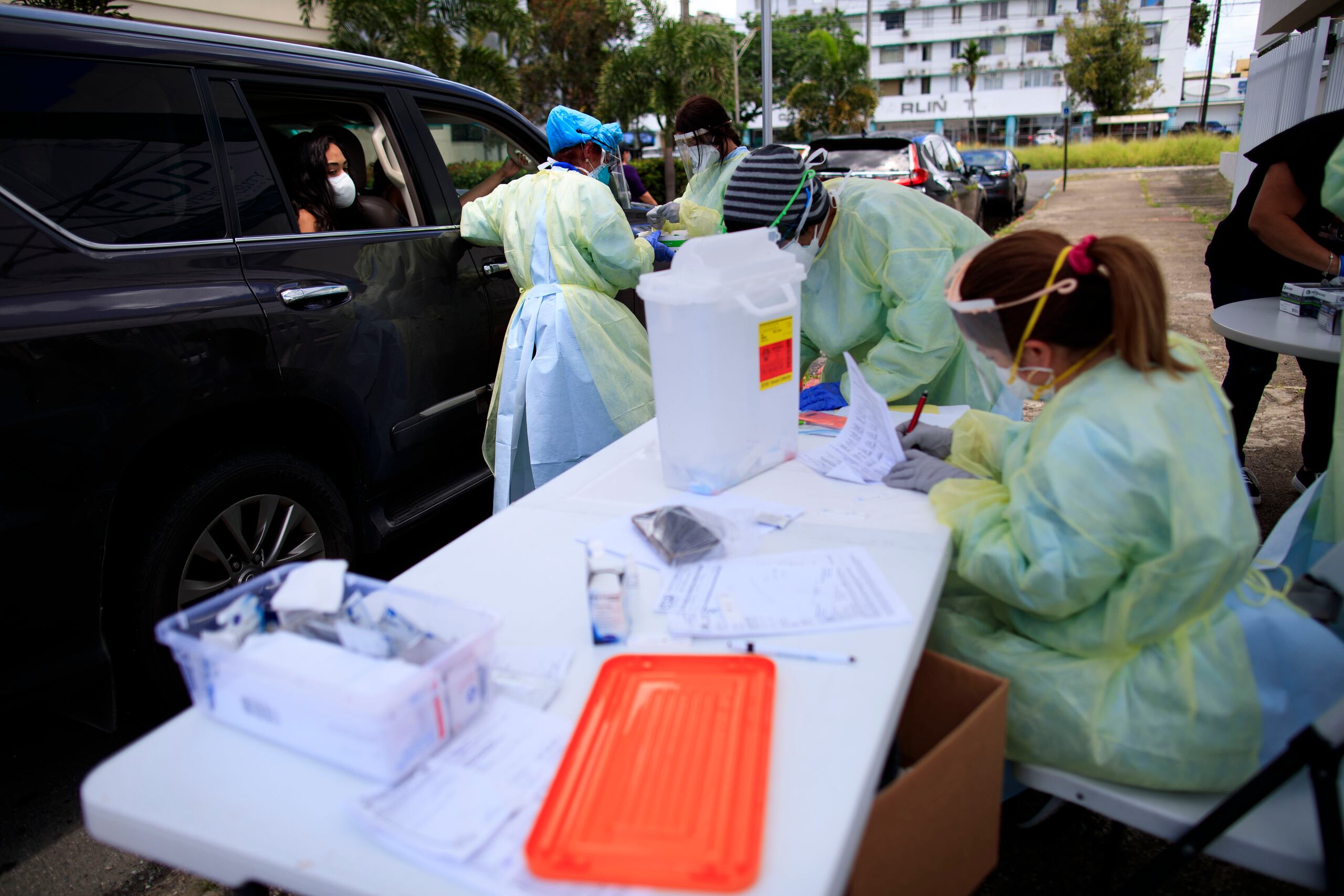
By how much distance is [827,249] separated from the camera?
2.51 metres

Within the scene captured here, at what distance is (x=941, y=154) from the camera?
12.9 m

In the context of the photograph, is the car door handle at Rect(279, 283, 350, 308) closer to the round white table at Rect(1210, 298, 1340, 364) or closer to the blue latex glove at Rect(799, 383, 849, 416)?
the blue latex glove at Rect(799, 383, 849, 416)

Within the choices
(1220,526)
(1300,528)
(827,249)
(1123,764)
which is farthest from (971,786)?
(827,249)

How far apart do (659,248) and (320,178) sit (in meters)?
1.29

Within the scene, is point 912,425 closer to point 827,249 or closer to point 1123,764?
point 827,249

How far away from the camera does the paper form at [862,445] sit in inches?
73.4

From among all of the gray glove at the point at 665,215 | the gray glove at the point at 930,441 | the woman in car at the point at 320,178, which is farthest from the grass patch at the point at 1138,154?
the gray glove at the point at 930,441

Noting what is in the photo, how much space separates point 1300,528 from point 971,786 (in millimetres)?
1267

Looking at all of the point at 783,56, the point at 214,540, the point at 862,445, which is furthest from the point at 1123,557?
the point at 783,56

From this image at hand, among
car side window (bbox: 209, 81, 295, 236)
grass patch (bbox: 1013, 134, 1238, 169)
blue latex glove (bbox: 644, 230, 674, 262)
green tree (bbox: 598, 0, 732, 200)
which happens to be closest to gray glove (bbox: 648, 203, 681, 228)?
blue latex glove (bbox: 644, 230, 674, 262)

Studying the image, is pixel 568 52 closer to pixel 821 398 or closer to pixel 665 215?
pixel 665 215

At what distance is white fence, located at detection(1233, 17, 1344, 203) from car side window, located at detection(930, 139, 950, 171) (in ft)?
12.0

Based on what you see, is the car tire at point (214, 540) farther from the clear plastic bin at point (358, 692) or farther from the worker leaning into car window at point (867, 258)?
the worker leaning into car window at point (867, 258)

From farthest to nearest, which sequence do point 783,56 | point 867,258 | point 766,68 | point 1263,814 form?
point 783,56 → point 766,68 → point 867,258 → point 1263,814
